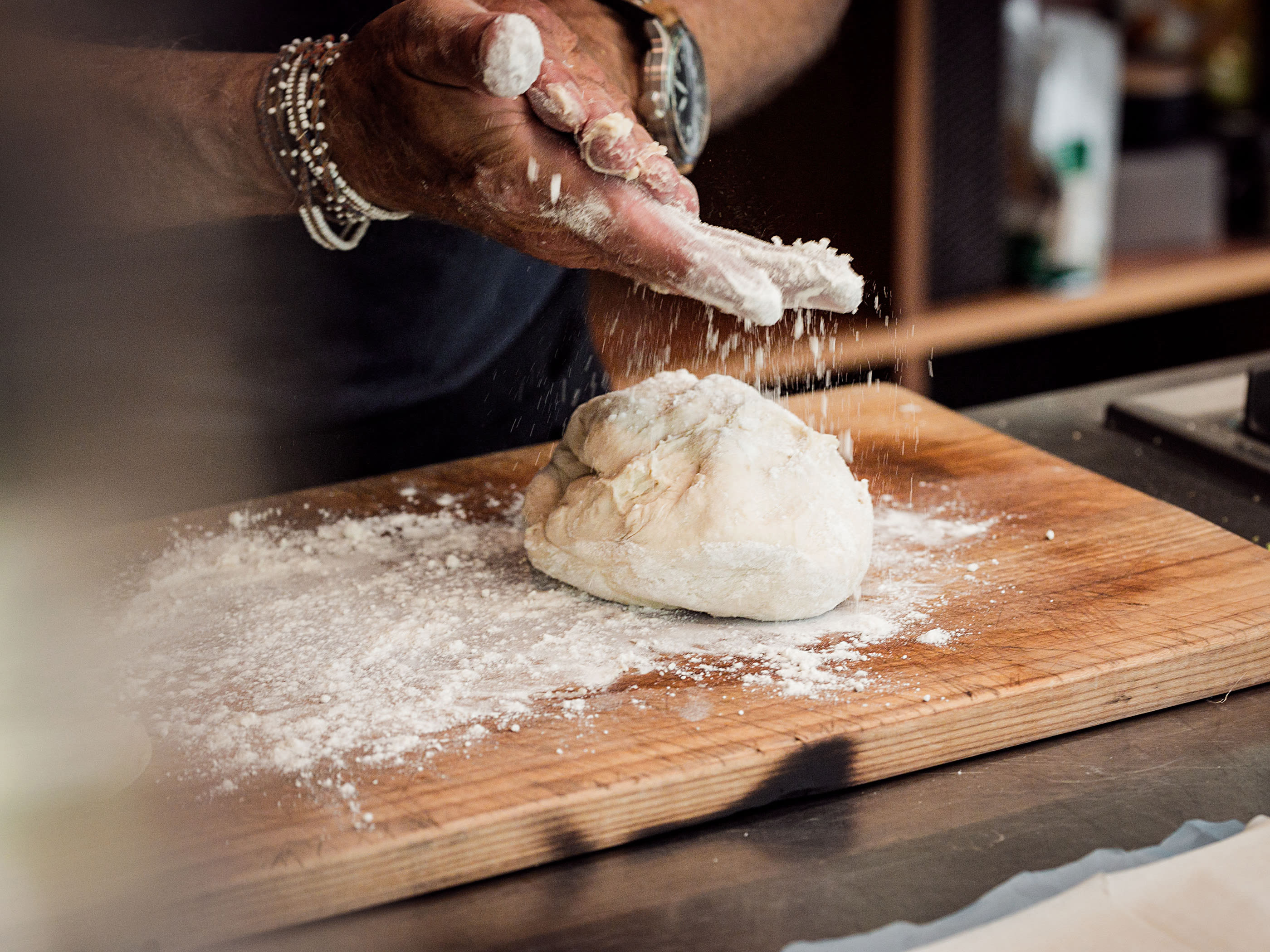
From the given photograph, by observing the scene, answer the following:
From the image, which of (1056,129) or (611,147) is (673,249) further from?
(1056,129)

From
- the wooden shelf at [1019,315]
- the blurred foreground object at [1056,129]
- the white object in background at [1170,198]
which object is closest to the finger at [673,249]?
the wooden shelf at [1019,315]

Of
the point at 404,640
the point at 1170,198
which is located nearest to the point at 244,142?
the point at 404,640

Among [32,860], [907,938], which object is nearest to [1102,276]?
[907,938]

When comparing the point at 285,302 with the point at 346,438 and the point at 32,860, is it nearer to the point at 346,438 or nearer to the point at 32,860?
the point at 346,438

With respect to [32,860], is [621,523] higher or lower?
higher

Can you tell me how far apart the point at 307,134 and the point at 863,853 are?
2.49ft

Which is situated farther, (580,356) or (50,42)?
(580,356)

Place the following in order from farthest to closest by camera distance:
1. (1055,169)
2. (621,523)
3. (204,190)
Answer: (1055,169) → (204,190) → (621,523)

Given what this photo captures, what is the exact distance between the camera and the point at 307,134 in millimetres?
1038

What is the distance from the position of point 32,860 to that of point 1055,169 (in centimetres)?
222

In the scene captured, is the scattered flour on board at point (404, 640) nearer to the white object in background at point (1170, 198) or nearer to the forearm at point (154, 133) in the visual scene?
the forearm at point (154, 133)

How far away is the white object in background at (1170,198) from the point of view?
2693 mm

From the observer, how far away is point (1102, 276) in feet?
8.68

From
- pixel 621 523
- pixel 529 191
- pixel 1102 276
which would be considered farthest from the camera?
pixel 1102 276
